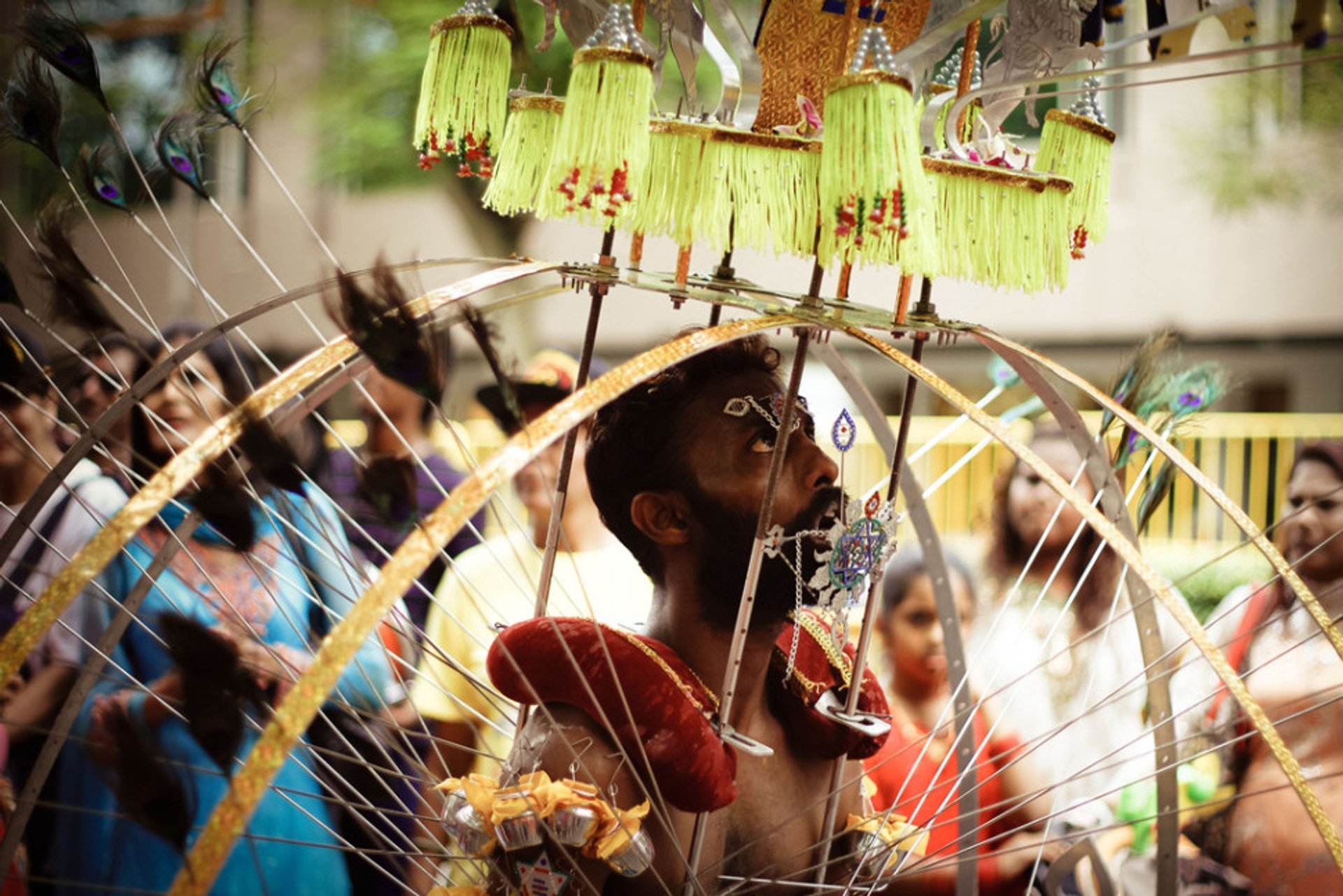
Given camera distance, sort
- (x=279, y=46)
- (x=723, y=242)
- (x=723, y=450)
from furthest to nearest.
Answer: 1. (x=279, y=46)
2. (x=723, y=450)
3. (x=723, y=242)

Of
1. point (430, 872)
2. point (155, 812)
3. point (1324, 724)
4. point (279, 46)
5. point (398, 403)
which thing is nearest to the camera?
point (155, 812)

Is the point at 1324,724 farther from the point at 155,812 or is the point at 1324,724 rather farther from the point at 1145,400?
the point at 155,812

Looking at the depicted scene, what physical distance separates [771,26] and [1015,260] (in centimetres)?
35

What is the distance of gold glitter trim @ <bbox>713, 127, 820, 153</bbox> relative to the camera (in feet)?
4.03

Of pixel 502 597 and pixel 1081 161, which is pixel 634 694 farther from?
pixel 502 597

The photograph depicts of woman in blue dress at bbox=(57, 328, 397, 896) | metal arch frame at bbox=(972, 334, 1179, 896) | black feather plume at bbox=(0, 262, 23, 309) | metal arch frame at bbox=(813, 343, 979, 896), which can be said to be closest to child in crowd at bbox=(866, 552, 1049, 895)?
metal arch frame at bbox=(813, 343, 979, 896)

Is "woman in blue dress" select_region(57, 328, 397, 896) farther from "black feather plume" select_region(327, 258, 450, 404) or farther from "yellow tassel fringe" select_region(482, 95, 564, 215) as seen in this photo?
"black feather plume" select_region(327, 258, 450, 404)

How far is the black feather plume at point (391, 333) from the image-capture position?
999mm

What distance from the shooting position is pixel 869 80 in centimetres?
111

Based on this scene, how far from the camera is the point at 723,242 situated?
1.25 meters

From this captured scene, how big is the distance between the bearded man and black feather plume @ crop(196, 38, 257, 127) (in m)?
0.50

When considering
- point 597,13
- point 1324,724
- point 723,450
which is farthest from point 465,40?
point 1324,724

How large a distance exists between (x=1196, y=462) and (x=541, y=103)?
9.41 feet

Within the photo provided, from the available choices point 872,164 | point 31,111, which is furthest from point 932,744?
point 31,111
